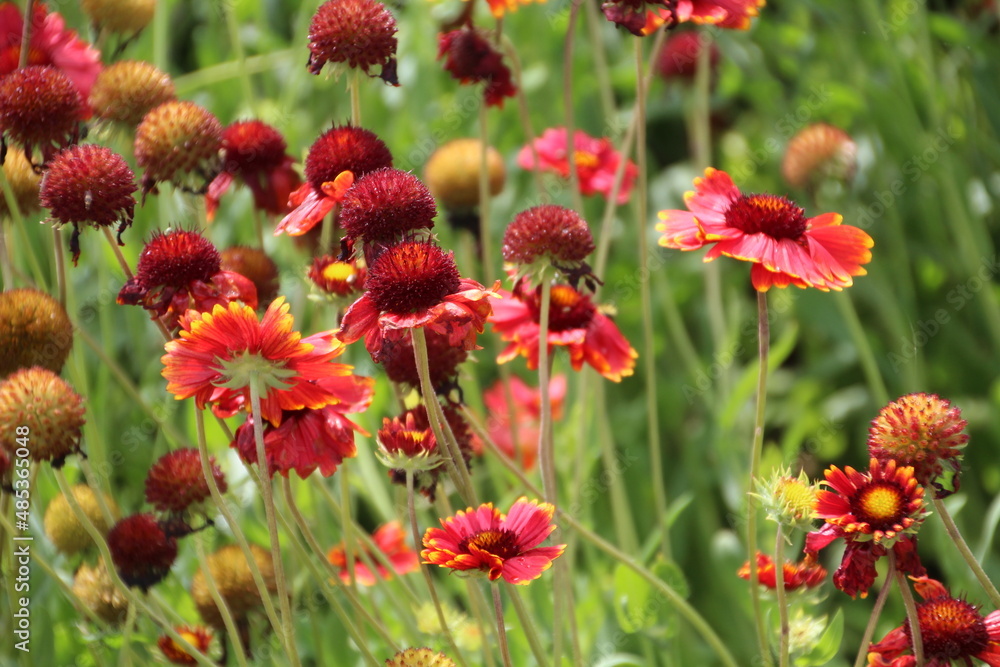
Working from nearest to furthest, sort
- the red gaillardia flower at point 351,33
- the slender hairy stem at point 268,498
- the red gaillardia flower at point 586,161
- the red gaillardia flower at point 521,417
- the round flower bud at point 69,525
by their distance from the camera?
the slender hairy stem at point 268,498 < the red gaillardia flower at point 351,33 < the round flower bud at point 69,525 < the red gaillardia flower at point 586,161 < the red gaillardia flower at point 521,417

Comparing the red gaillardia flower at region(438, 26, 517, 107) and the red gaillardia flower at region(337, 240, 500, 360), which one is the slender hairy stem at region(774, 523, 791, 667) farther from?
the red gaillardia flower at region(438, 26, 517, 107)

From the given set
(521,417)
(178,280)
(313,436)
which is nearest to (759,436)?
(313,436)

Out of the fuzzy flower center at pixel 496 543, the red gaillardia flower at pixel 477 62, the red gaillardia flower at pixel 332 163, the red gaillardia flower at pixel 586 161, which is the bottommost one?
the fuzzy flower center at pixel 496 543

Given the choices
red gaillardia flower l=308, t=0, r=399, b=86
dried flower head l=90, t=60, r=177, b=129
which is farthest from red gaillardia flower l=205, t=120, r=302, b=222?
red gaillardia flower l=308, t=0, r=399, b=86

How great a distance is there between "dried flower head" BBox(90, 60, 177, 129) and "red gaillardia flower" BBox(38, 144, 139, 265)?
297mm

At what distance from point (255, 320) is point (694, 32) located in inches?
73.5

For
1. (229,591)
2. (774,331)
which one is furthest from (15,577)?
(774,331)

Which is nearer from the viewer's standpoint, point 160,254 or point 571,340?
point 160,254

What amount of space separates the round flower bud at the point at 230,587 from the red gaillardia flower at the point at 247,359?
0.37m

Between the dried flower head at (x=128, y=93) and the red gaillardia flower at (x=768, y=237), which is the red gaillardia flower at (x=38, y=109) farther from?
the red gaillardia flower at (x=768, y=237)

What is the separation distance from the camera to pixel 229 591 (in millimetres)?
1189

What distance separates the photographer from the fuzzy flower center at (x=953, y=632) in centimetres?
83

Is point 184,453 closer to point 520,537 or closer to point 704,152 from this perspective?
point 520,537

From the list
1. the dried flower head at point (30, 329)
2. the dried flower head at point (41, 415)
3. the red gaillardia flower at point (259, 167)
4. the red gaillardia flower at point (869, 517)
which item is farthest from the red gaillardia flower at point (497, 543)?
the red gaillardia flower at point (259, 167)
